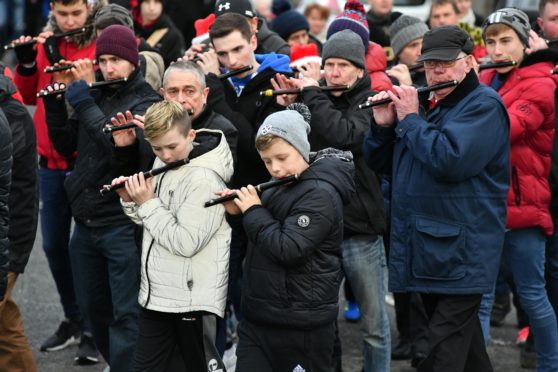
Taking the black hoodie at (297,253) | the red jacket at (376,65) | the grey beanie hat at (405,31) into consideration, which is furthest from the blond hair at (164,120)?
the grey beanie hat at (405,31)

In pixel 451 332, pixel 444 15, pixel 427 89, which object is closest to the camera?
pixel 451 332

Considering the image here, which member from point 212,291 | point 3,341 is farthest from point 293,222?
point 3,341

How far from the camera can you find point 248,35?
5863 millimetres

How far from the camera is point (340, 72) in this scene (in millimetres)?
5668

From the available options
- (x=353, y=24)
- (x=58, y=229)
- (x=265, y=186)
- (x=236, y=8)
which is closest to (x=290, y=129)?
(x=265, y=186)

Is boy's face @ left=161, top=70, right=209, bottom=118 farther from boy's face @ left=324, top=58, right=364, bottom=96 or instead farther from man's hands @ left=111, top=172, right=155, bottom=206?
boy's face @ left=324, top=58, right=364, bottom=96

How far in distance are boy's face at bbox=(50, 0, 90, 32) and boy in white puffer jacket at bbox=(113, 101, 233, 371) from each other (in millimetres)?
1930

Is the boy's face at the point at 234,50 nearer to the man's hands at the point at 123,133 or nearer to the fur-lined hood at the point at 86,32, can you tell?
the man's hands at the point at 123,133

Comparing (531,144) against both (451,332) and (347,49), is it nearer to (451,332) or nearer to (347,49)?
(347,49)

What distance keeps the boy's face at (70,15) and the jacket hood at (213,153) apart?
186cm

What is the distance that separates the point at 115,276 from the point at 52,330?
1593 millimetres

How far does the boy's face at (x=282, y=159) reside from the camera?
4699mm

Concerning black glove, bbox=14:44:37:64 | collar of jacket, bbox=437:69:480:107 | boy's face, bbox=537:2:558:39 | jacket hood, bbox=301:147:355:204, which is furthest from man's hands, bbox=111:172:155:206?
boy's face, bbox=537:2:558:39

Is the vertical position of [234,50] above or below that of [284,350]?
above
